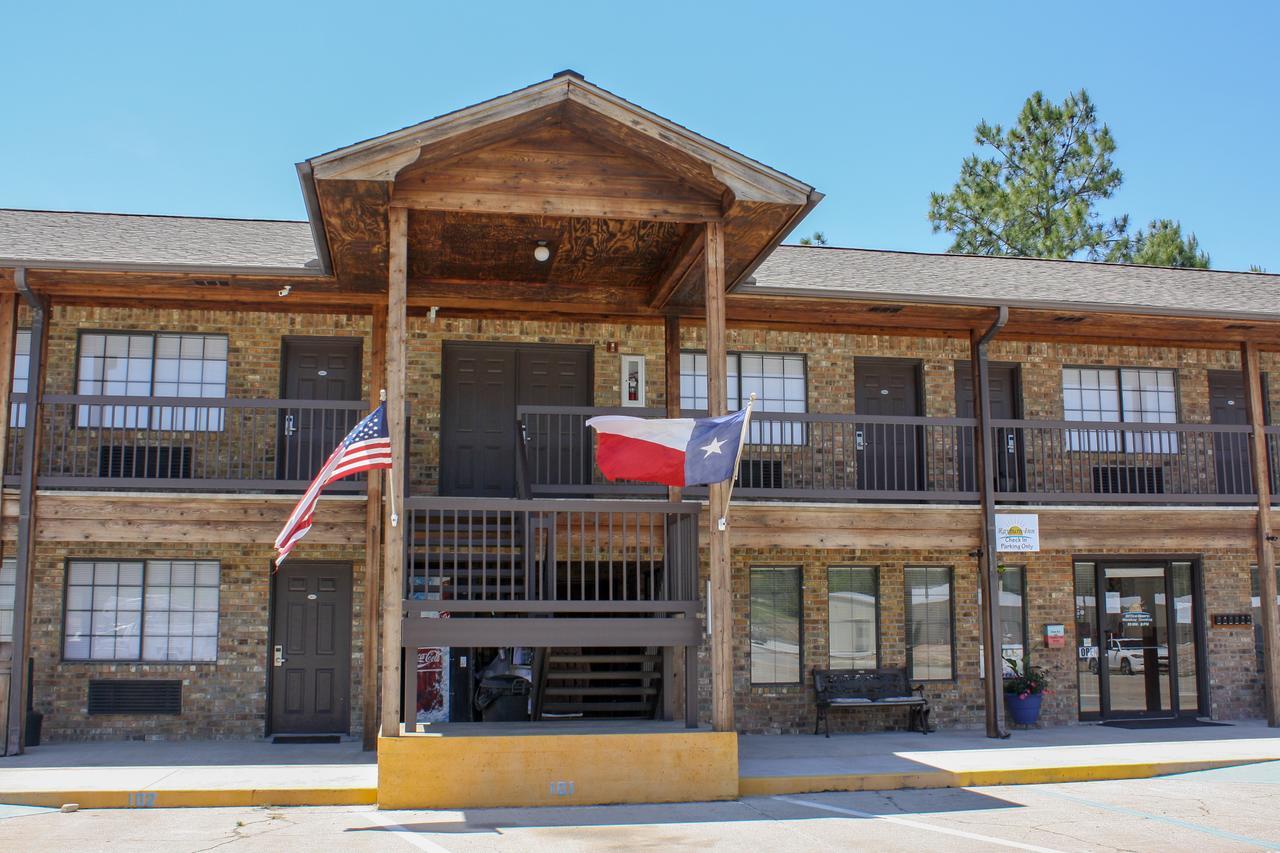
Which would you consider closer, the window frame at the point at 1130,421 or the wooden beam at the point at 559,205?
the wooden beam at the point at 559,205

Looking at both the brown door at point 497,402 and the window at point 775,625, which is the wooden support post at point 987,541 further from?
the brown door at point 497,402

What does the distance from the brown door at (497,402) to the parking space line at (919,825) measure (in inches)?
198

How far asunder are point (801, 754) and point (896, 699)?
2.29 m

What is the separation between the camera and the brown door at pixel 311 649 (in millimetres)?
13266

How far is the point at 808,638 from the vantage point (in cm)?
1412

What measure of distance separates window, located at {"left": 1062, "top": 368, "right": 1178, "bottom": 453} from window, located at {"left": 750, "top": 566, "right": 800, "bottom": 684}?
4.21m

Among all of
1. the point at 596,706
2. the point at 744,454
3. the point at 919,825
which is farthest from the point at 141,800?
the point at 744,454

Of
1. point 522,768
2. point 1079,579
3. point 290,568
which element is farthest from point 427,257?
point 1079,579

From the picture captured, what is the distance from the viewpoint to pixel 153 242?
42.5ft

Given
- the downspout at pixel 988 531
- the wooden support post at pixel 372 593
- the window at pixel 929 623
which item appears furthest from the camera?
the window at pixel 929 623

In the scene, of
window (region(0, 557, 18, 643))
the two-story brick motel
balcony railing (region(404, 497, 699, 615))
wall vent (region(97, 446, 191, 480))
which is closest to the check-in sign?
the two-story brick motel

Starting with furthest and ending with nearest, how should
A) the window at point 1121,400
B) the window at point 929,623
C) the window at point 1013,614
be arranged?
the window at point 1121,400 < the window at point 1013,614 < the window at point 929,623

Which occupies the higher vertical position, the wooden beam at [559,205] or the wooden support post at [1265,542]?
the wooden beam at [559,205]

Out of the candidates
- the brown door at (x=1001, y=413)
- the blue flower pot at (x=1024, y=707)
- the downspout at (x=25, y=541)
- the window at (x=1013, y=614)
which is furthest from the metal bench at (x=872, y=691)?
the downspout at (x=25, y=541)
